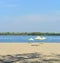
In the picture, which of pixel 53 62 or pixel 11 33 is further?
pixel 11 33

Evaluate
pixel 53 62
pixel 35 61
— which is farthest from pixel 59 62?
pixel 35 61

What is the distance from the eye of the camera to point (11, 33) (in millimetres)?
74562

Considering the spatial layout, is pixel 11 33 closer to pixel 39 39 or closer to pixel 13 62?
pixel 39 39

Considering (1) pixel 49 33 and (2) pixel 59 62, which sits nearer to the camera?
(2) pixel 59 62

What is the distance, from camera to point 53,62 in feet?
25.9

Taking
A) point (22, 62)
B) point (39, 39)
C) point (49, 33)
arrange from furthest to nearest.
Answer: point (49, 33), point (39, 39), point (22, 62)

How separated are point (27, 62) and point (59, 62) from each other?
102 cm

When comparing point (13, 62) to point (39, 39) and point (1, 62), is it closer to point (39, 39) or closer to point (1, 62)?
→ point (1, 62)

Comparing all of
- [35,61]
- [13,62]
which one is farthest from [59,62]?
[13,62]

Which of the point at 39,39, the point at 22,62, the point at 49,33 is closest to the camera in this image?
the point at 22,62

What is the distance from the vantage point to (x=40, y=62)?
308 inches

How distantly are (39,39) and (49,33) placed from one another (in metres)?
47.7

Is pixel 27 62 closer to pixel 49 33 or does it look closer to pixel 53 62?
pixel 53 62

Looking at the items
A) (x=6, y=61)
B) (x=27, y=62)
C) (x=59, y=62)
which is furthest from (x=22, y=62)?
(x=59, y=62)
